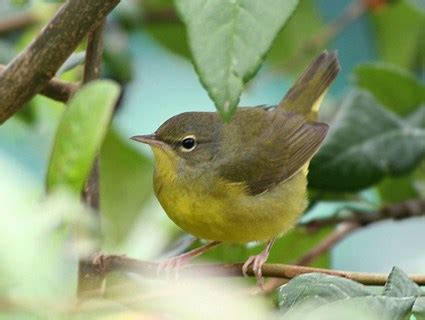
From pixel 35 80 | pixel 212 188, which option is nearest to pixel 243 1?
pixel 35 80

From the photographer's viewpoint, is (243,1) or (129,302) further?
(243,1)

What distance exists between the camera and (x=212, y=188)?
183cm

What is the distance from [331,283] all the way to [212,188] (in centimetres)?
98

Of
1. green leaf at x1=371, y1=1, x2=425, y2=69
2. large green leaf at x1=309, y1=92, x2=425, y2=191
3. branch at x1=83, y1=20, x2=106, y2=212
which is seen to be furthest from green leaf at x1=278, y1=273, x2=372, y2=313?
green leaf at x1=371, y1=1, x2=425, y2=69

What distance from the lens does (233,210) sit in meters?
1.76

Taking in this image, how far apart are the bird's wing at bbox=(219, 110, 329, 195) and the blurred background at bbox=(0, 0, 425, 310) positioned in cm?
11

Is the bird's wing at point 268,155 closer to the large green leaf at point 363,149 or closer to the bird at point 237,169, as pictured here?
the bird at point 237,169

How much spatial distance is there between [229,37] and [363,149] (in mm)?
937

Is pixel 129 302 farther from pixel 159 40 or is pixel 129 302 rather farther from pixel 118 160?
pixel 159 40

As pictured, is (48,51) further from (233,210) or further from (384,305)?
(233,210)

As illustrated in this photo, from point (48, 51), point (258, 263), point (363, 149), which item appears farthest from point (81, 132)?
point (363, 149)

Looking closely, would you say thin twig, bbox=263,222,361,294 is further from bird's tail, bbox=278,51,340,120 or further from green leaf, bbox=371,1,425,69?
green leaf, bbox=371,1,425,69

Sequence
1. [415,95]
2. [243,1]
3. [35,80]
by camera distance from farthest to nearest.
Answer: [415,95]
[35,80]
[243,1]

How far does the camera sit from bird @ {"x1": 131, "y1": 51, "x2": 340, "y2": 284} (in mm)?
1734
